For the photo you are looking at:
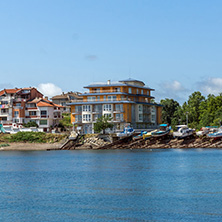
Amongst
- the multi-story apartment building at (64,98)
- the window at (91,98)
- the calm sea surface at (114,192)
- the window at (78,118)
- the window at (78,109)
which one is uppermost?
the multi-story apartment building at (64,98)

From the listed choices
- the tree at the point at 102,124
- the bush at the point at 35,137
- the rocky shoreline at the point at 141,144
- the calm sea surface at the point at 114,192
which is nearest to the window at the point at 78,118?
the bush at the point at 35,137

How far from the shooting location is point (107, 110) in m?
118

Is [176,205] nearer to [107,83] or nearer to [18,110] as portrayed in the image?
[107,83]

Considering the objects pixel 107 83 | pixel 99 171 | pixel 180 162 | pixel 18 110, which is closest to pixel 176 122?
pixel 107 83

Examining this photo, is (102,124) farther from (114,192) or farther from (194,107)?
(114,192)

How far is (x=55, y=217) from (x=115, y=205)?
17.9ft

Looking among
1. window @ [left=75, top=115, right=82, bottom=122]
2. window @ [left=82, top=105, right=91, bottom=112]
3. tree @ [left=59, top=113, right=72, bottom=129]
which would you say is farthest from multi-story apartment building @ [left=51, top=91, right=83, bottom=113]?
→ window @ [left=82, top=105, right=91, bottom=112]

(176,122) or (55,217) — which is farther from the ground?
(176,122)

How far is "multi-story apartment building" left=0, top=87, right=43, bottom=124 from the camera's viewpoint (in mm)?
130125

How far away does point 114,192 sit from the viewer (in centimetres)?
4462

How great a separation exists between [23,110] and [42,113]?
532 centimetres

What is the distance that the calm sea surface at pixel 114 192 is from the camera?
3588 cm

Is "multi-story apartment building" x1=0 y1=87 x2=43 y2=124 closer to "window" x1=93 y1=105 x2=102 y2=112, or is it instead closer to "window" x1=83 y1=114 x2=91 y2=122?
"window" x1=83 y1=114 x2=91 y2=122

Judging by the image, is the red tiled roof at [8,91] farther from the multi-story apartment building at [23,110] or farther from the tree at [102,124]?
the tree at [102,124]
